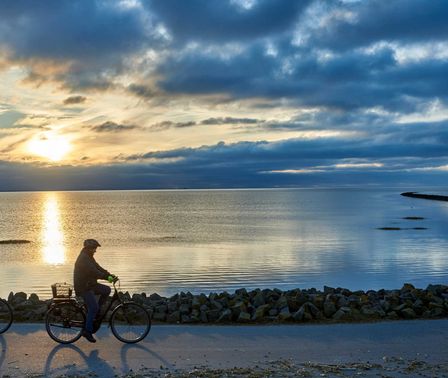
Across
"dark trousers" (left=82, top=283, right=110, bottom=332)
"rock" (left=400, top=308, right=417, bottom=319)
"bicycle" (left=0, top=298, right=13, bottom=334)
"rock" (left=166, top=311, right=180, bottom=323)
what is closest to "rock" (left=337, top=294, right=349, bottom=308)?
"rock" (left=400, top=308, right=417, bottom=319)

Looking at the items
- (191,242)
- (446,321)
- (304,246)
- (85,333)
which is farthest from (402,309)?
(191,242)

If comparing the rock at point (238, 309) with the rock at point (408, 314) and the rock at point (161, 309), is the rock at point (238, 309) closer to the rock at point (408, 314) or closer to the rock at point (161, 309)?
the rock at point (161, 309)

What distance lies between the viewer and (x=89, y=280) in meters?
11.4

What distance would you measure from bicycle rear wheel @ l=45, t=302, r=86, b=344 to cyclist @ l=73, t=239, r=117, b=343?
0.74 feet

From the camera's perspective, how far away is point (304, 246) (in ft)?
168

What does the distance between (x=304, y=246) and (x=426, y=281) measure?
21619mm

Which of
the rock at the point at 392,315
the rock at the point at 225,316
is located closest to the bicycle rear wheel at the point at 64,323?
the rock at the point at 225,316

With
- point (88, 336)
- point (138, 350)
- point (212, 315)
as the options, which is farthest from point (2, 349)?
point (212, 315)

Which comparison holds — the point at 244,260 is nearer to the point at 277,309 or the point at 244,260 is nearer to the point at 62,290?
the point at 277,309

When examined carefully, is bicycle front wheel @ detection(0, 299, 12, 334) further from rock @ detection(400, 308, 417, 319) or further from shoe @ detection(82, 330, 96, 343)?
rock @ detection(400, 308, 417, 319)

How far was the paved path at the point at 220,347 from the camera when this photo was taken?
987 cm

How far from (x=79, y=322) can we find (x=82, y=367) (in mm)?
1849

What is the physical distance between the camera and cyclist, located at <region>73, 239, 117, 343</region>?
1134 cm

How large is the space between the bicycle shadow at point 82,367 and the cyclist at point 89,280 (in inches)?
30.0
